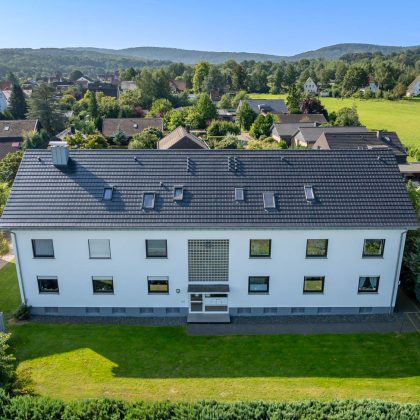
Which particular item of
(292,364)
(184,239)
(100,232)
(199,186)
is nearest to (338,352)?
(292,364)

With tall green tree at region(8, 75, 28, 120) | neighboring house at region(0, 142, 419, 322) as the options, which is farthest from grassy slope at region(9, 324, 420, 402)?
tall green tree at region(8, 75, 28, 120)

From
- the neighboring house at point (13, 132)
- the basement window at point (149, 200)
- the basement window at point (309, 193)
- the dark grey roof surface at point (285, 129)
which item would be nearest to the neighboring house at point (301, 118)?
the dark grey roof surface at point (285, 129)

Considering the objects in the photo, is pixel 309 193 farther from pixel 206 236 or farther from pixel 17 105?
pixel 17 105

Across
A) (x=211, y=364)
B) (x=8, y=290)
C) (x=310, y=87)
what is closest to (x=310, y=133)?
(x=8, y=290)

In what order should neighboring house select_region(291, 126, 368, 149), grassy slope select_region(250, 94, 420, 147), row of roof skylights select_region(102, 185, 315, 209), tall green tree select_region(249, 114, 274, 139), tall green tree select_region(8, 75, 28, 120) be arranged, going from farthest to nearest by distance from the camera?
1. tall green tree select_region(8, 75, 28, 120)
2. grassy slope select_region(250, 94, 420, 147)
3. tall green tree select_region(249, 114, 274, 139)
4. neighboring house select_region(291, 126, 368, 149)
5. row of roof skylights select_region(102, 185, 315, 209)

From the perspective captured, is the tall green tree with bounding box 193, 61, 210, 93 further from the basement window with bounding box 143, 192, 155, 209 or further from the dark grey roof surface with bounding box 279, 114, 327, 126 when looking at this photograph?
the basement window with bounding box 143, 192, 155, 209

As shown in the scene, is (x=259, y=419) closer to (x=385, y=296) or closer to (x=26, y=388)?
(x=26, y=388)

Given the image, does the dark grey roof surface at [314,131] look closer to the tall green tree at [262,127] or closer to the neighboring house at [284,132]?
the neighboring house at [284,132]
